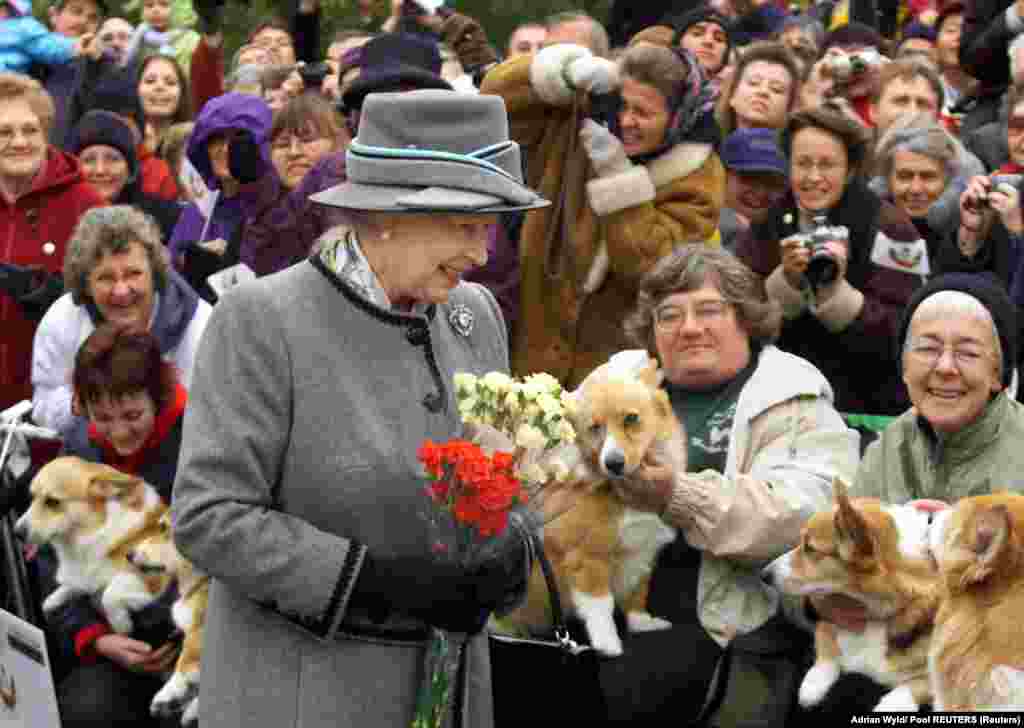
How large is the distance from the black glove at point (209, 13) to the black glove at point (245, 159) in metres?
3.81

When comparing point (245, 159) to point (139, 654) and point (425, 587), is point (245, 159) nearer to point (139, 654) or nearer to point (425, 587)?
point (139, 654)

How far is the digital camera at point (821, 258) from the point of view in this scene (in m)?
5.86

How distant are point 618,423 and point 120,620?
5.68 ft

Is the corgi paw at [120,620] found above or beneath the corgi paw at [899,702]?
beneath

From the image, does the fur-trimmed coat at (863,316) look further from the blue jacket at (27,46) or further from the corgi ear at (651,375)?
the blue jacket at (27,46)

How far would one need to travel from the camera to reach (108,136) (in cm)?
862

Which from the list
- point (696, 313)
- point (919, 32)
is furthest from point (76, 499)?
point (919, 32)

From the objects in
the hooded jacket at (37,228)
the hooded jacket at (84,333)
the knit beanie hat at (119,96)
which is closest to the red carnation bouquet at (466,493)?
the hooded jacket at (84,333)

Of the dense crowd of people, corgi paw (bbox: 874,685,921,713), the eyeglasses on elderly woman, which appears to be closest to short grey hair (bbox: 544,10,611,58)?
the dense crowd of people

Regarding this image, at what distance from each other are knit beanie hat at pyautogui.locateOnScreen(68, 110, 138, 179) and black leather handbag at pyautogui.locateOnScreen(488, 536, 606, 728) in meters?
5.07

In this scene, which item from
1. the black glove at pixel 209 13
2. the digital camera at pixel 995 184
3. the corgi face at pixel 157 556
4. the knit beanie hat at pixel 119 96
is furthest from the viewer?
the black glove at pixel 209 13

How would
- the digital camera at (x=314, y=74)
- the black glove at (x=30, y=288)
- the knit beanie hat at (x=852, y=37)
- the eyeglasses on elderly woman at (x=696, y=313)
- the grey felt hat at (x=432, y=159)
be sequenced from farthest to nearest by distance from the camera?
1. the knit beanie hat at (x=852, y=37)
2. the digital camera at (x=314, y=74)
3. the black glove at (x=30, y=288)
4. the eyeglasses on elderly woman at (x=696, y=313)
5. the grey felt hat at (x=432, y=159)

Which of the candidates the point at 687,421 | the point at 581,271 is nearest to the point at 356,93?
the point at 581,271

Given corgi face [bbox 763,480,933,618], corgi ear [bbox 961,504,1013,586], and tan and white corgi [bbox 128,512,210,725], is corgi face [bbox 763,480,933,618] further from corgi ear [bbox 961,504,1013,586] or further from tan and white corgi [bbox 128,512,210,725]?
tan and white corgi [bbox 128,512,210,725]
